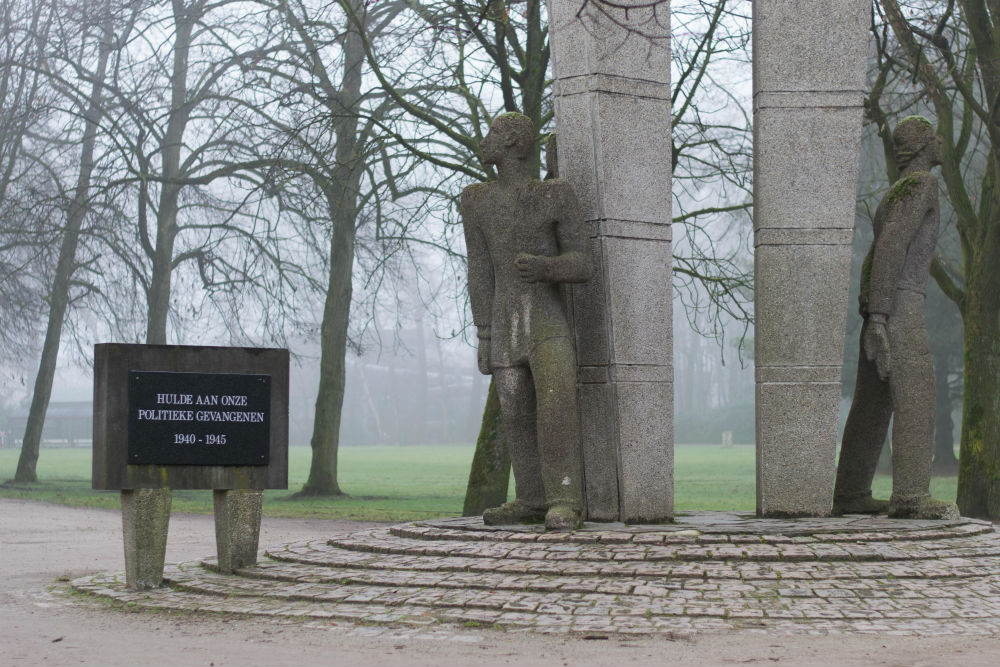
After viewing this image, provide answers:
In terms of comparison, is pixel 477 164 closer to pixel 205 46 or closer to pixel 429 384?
pixel 205 46

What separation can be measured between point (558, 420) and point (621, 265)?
4.45ft

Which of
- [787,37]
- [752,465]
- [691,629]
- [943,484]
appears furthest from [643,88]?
[752,465]

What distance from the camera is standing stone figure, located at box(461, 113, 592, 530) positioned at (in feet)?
29.0

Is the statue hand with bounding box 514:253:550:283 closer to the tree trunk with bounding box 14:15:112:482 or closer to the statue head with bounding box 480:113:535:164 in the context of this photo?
the statue head with bounding box 480:113:535:164

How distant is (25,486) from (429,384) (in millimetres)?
58077

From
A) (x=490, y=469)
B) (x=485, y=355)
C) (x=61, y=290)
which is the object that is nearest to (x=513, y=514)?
(x=485, y=355)

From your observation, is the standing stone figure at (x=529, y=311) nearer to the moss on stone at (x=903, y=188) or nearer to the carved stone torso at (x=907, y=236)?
the carved stone torso at (x=907, y=236)

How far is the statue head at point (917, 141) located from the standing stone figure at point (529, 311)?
289 centimetres

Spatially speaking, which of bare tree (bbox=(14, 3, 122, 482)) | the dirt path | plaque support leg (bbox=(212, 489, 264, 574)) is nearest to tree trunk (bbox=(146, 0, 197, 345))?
bare tree (bbox=(14, 3, 122, 482))

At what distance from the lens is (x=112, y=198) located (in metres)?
23.7

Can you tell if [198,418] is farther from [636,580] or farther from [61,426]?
[61,426]

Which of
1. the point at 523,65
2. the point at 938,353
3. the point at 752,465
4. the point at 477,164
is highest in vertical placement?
the point at 523,65

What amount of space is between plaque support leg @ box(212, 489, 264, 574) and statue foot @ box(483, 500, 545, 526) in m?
1.68

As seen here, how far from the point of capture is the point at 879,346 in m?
9.52
